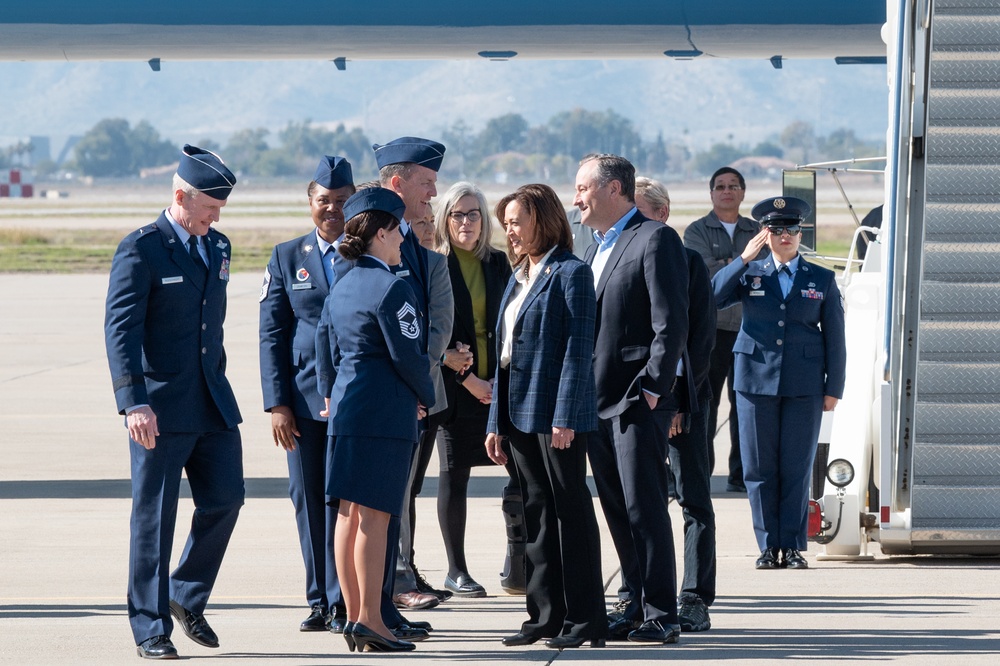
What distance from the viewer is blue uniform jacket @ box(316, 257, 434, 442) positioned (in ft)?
16.6

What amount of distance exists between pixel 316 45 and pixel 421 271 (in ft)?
24.4

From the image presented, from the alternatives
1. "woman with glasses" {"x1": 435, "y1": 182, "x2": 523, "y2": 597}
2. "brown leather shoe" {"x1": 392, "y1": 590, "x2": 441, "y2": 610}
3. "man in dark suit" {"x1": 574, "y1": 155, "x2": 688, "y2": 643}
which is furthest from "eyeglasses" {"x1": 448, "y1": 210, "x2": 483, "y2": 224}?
"brown leather shoe" {"x1": 392, "y1": 590, "x2": 441, "y2": 610}

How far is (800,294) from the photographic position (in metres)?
7.02

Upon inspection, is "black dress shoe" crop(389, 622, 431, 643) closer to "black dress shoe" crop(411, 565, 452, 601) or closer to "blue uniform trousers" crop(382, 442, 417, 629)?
"blue uniform trousers" crop(382, 442, 417, 629)

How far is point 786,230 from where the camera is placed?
7027 mm

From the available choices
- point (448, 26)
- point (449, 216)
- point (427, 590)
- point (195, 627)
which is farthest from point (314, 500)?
point (448, 26)

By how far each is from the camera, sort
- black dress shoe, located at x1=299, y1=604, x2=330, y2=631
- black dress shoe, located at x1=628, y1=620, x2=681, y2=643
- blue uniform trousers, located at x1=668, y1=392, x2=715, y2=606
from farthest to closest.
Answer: blue uniform trousers, located at x1=668, y1=392, x2=715, y2=606 < black dress shoe, located at x1=299, y1=604, x2=330, y2=631 < black dress shoe, located at x1=628, y1=620, x2=681, y2=643

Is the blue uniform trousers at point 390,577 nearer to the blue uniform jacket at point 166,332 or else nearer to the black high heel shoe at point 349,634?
the black high heel shoe at point 349,634

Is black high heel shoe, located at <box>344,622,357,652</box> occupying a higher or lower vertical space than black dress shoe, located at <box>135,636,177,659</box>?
higher

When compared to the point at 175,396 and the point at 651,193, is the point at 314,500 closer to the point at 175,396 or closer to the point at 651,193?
the point at 175,396

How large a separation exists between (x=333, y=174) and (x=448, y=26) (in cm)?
643

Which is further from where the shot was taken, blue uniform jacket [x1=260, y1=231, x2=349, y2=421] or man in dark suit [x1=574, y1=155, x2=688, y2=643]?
blue uniform jacket [x1=260, y1=231, x2=349, y2=421]

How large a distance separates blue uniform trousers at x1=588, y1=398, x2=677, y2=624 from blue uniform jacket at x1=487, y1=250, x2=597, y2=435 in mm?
Answer: 232

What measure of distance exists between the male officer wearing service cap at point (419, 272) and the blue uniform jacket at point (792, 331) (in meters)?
1.64
